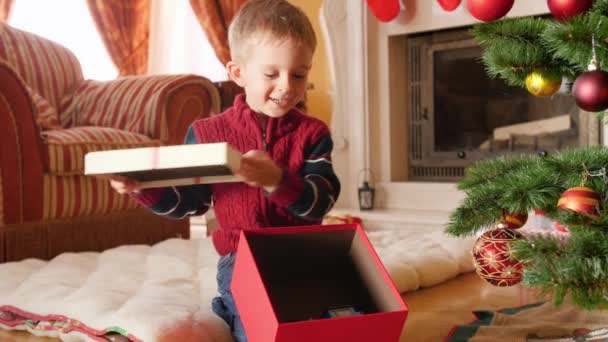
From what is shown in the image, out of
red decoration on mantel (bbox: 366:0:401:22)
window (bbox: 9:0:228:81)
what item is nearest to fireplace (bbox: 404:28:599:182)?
red decoration on mantel (bbox: 366:0:401:22)

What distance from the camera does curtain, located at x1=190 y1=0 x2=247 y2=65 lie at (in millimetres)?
3822

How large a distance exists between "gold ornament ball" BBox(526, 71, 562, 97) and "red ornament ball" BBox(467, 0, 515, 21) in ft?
0.43

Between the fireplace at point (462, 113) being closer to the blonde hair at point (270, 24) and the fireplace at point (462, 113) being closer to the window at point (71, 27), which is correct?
the window at point (71, 27)

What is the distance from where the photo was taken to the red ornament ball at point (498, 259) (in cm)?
99

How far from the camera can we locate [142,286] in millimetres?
1362

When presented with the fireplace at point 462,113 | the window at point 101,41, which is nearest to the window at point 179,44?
the window at point 101,41

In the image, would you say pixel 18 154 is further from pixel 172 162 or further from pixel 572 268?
pixel 572 268

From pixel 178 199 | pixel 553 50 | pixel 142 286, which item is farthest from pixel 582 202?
pixel 142 286

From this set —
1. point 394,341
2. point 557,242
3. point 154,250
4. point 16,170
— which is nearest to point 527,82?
point 557,242

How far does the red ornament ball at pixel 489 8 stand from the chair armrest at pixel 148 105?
145 centimetres

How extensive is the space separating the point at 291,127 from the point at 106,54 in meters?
2.93

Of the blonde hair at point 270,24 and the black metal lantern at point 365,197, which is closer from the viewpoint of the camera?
the blonde hair at point 270,24

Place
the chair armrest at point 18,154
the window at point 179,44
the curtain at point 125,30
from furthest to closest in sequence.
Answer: the window at point 179,44 → the curtain at point 125,30 → the chair armrest at point 18,154

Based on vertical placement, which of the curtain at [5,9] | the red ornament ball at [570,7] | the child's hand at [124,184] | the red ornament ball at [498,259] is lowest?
the red ornament ball at [498,259]
